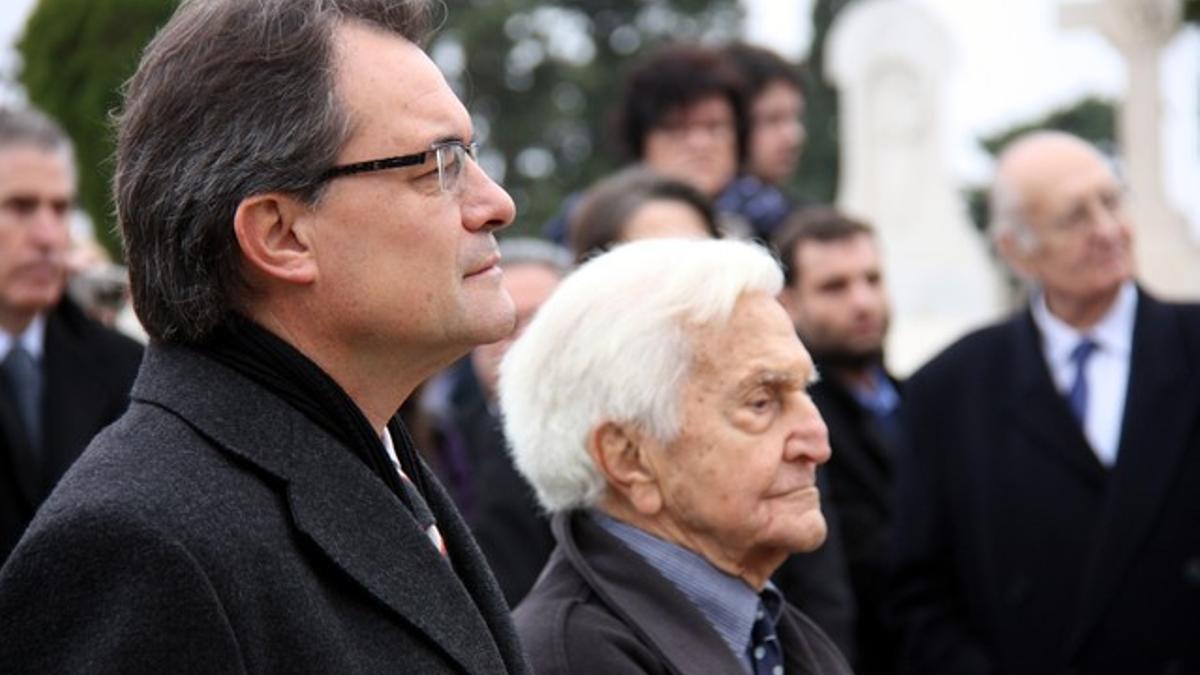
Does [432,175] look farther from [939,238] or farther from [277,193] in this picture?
[939,238]

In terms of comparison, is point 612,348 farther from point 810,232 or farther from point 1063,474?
point 810,232

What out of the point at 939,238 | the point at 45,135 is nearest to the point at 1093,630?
the point at 45,135

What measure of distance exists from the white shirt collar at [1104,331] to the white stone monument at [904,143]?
1009cm

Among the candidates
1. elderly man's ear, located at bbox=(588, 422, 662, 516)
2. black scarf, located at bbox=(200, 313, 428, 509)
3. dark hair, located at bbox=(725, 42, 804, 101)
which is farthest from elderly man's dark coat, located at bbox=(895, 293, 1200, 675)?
black scarf, located at bbox=(200, 313, 428, 509)

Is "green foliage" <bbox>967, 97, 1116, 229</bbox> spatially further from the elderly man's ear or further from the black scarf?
the black scarf

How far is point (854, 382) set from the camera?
6.70 m

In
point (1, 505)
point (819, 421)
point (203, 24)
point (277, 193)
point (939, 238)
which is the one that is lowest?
point (939, 238)

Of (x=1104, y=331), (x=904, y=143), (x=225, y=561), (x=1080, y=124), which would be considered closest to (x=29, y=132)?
(x=1104, y=331)

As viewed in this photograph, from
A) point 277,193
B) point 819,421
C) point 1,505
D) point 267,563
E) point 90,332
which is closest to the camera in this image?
point 267,563

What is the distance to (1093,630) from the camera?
17.7ft

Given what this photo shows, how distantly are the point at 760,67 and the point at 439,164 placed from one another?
524 centimetres

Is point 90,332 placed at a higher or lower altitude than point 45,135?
lower

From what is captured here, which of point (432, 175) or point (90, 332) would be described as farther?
point (90, 332)

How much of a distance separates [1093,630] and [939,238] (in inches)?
438
